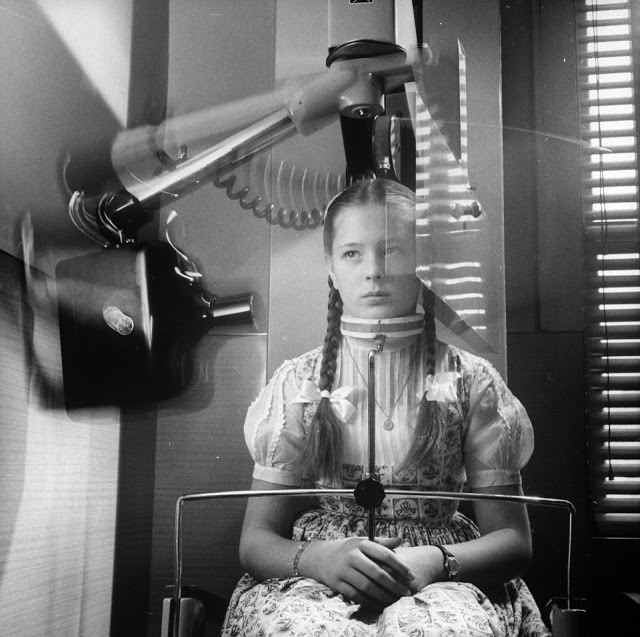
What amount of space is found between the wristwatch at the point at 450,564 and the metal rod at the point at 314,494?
0.07 metres

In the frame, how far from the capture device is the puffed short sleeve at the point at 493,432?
938mm

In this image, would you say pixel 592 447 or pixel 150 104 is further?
pixel 150 104

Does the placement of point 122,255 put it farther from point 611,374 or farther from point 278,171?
point 611,374

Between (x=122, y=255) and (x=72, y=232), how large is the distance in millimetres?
82

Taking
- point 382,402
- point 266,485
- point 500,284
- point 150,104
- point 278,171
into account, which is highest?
point 150,104

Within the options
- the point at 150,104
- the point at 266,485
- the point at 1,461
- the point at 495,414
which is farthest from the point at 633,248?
the point at 1,461

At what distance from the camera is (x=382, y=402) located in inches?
37.4

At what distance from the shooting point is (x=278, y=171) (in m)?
1.01

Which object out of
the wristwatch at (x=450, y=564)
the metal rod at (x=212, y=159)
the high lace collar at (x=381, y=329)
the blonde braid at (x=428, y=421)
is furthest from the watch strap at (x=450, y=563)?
the metal rod at (x=212, y=159)

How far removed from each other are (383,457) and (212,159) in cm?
→ 47

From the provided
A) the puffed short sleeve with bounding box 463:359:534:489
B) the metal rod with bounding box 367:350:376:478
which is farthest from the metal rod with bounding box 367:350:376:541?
the puffed short sleeve with bounding box 463:359:534:489

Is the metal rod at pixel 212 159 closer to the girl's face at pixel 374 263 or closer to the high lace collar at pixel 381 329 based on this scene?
the girl's face at pixel 374 263

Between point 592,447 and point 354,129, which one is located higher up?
point 354,129

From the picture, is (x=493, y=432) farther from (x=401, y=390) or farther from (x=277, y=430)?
(x=277, y=430)
